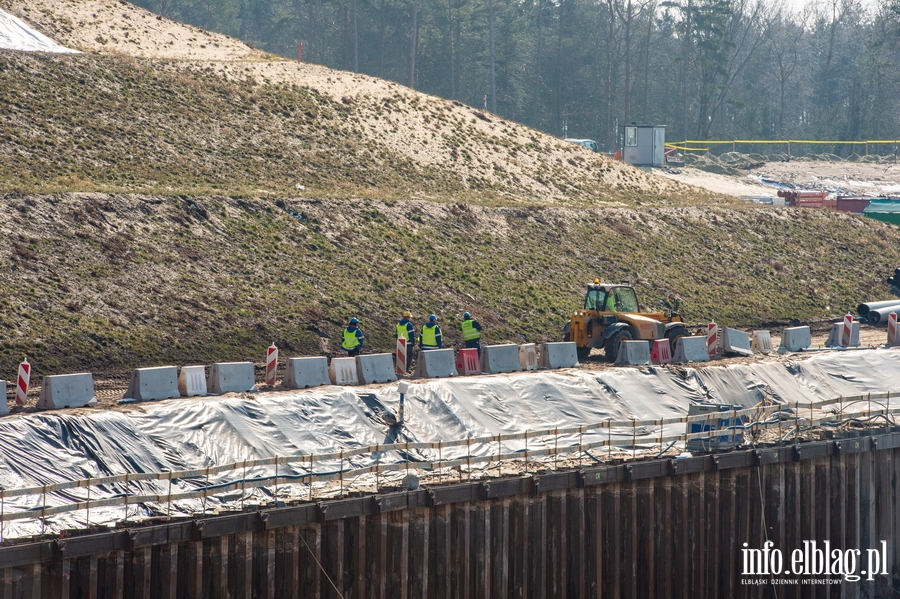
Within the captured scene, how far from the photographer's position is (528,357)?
29344 millimetres

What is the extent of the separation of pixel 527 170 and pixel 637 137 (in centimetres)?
1711

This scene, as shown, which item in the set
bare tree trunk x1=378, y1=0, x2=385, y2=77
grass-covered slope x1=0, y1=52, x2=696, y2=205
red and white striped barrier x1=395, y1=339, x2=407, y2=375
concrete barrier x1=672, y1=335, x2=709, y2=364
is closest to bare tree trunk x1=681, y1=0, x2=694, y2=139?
bare tree trunk x1=378, y1=0, x2=385, y2=77

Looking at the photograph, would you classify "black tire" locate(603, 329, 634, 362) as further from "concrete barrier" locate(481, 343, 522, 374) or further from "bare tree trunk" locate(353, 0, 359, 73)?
"bare tree trunk" locate(353, 0, 359, 73)

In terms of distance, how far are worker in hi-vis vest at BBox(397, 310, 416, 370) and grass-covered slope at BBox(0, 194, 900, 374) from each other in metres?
4.20

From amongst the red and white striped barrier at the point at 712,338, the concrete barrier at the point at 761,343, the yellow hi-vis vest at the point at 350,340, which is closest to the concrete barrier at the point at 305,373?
the yellow hi-vis vest at the point at 350,340

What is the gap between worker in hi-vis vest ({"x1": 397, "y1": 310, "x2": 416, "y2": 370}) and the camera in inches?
1108

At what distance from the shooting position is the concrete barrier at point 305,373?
82.2 feet

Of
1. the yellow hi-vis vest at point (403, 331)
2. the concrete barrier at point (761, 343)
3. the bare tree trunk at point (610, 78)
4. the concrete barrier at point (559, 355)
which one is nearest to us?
the yellow hi-vis vest at point (403, 331)

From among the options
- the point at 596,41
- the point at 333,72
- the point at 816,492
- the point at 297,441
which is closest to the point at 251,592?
the point at 297,441

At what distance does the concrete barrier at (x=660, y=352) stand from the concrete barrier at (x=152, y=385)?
13.3m

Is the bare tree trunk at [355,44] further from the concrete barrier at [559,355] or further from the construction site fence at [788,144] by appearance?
the concrete barrier at [559,355]

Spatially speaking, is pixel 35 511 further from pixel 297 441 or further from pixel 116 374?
pixel 116 374

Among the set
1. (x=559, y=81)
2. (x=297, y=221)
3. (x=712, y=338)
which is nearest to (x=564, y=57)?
(x=559, y=81)

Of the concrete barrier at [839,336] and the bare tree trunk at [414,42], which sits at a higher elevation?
the bare tree trunk at [414,42]
